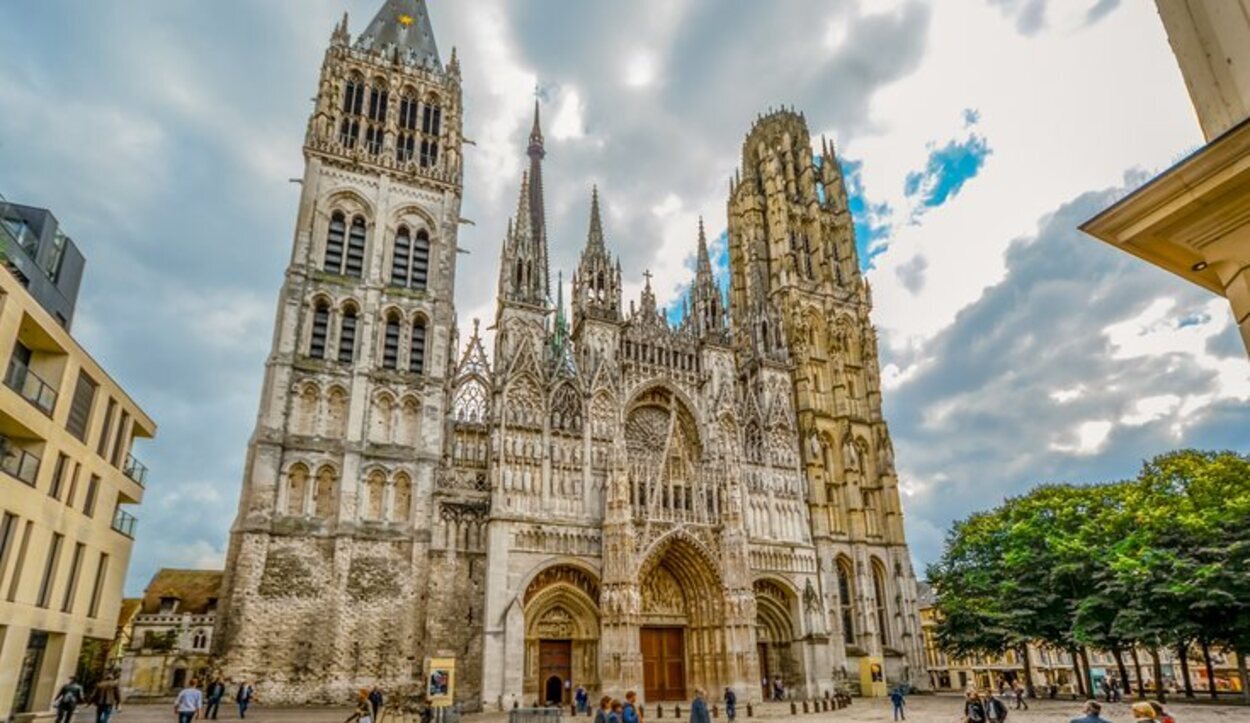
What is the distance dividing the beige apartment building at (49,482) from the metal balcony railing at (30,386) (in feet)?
0.11

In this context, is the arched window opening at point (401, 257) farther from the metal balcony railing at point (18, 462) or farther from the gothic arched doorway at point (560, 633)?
the metal balcony railing at point (18, 462)

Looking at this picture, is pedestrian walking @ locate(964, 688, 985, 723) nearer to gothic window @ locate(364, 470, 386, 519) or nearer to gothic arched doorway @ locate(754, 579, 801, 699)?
gothic arched doorway @ locate(754, 579, 801, 699)

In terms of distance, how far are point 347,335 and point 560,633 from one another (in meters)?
16.5

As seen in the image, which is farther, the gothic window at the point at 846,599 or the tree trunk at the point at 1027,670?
the gothic window at the point at 846,599

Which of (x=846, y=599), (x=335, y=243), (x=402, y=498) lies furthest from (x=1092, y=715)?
(x=335, y=243)

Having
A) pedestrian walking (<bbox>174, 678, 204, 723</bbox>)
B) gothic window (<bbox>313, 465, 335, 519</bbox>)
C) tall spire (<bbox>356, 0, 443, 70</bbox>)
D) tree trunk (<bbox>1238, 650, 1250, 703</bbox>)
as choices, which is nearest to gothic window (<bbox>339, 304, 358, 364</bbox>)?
gothic window (<bbox>313, 465, 335, 519</bbox>)

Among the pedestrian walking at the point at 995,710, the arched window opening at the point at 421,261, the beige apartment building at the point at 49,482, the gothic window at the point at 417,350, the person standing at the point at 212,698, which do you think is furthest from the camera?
the arched window opening at the point at 421,261

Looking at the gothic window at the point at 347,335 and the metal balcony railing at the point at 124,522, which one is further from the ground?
the gothic window at the point at 347,335

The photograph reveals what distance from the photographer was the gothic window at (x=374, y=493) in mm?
29312

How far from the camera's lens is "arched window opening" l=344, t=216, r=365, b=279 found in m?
33.5

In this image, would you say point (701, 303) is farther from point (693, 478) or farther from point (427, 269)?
point (427, 269)

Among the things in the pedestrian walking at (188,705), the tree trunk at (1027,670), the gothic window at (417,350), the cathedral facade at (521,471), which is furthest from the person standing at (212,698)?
the tree trunk at (1027,670)

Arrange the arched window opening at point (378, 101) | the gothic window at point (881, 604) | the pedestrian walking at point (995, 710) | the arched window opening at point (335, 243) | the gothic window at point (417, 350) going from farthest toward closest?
1. the gothic window at point (881, 604)
2. the arched window opening at point (378, 101)
3. the arched window opening at point (335, 243)
4. the gothic window at point (417, 350)
5. the pedestrian walking at point (995, 710)

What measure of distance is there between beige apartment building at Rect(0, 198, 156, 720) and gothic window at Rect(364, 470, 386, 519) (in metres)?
8.14
